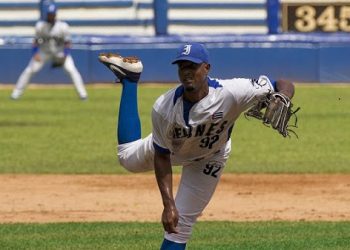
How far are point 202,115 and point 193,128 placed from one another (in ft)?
0.36

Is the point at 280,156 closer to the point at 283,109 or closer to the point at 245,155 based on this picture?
the point at 245,155

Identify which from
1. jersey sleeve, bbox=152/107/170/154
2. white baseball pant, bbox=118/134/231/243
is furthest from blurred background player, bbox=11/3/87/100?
jersey sleeve, bbox=152/107/170/154

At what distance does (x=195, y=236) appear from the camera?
34.5 ft

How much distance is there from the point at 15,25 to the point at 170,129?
26932 millimetres

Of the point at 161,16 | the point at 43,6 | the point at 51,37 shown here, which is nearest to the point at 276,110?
the point at 51,37

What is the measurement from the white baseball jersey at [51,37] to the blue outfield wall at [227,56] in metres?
6.22

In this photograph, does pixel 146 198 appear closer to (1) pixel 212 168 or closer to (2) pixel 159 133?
(1) pixel 212 168

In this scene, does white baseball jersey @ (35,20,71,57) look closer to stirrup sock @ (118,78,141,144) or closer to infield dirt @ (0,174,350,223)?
infield dirt @ (0,174,350,223)

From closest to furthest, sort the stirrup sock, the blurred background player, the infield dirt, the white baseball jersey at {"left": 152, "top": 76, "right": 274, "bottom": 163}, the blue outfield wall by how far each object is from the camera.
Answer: the white baseball jersey at {"left": 152, "top": 76, "right": 274, "bottom": 163} < the stirrup sock < the infield dirt < the blurred background player < the blue outfield wall

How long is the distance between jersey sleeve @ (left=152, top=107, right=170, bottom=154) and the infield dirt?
3.88 metres

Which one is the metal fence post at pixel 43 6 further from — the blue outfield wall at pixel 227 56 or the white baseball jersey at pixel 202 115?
the white baseball jersey at pixel 202 115

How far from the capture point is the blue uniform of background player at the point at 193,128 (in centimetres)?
759

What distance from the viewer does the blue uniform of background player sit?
759cm

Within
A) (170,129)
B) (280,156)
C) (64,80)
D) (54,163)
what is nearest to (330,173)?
(280,156)
